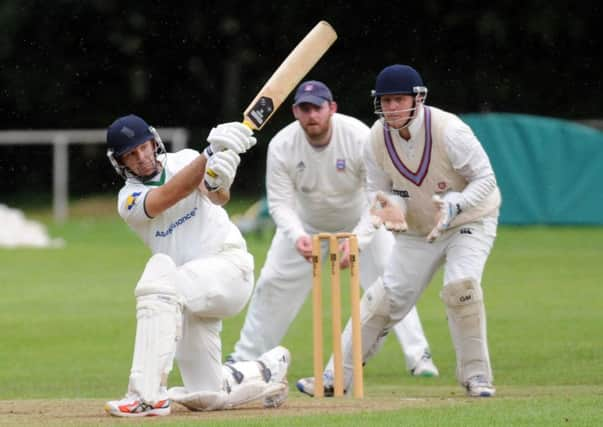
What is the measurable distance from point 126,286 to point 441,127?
280 inches

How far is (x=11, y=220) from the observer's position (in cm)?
2005

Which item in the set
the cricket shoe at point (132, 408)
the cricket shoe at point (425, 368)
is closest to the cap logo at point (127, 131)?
the cricket shoe at point (132, 408)

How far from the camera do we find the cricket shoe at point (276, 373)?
667 centimetres

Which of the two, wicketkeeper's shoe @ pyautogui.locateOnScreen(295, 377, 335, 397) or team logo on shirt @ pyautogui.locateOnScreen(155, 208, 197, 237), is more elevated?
team logo on shirt @ pyautogui.locateOnScreen(155, 208, 197, 237)

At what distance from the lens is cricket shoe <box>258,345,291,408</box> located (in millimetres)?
6672

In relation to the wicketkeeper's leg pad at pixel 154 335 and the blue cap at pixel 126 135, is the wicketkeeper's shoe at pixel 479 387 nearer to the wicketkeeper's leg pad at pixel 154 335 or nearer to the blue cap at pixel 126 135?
the wicketkeeper's leg pad at pixel 154 335

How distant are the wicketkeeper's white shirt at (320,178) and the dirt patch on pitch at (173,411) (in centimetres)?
226

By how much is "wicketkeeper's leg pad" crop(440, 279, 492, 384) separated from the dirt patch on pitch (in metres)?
0.56

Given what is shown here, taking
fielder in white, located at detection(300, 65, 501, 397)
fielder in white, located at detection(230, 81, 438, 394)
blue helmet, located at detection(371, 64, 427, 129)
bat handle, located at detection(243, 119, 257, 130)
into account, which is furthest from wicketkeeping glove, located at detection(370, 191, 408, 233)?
fielder in white, located at detection(230, 81, 438, 394)

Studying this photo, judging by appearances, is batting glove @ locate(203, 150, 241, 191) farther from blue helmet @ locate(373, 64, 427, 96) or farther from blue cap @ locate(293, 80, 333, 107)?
blue cap @ locate(293, 80, 333, 107)

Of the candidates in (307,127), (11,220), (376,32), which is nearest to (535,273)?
(307,127)

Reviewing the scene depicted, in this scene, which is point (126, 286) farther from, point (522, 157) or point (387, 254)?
point (522, 157)

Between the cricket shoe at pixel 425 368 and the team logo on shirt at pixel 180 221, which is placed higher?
the team logo on shirt at pixel 180 221

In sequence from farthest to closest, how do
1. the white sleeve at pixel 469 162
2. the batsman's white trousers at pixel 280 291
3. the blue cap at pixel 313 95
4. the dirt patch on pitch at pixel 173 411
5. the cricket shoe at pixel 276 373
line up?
the batsman's white trousers at pixel 280 291 → the blue cap at pixel 313 95 → the white sleeve at pixel 469 162 → the cricket shoe at pixel 276 373 → the dirt patch on pitch at pixel 173 411
